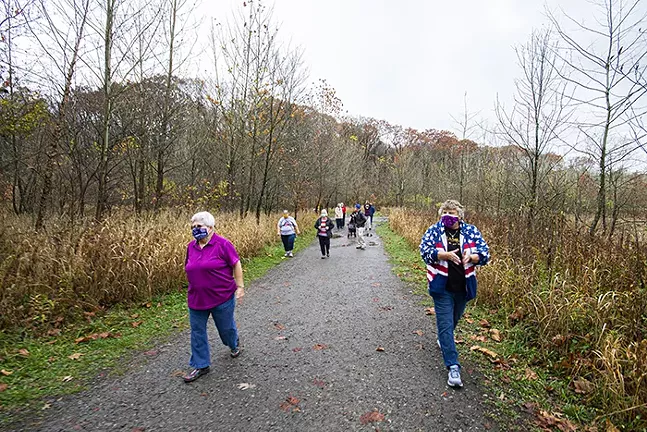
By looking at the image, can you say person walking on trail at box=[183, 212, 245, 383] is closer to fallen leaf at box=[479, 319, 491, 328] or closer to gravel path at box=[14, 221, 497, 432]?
gravel path at box=[14, 221, 497, 432]

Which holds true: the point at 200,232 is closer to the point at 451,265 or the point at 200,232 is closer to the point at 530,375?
the point at 451,265

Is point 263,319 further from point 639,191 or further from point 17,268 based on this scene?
point 639,191

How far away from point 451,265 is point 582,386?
5.41 feet

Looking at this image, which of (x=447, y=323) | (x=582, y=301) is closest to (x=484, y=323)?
(x=582, y=301)

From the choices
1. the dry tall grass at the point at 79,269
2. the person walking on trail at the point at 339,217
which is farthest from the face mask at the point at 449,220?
the person walking on trail at the point at 339,217

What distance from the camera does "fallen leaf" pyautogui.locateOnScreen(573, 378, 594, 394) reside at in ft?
9.86

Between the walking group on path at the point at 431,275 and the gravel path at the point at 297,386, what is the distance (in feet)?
1.00

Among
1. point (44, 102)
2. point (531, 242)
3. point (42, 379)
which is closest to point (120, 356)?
point (42, 379)

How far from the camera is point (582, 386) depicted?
3.08 meters

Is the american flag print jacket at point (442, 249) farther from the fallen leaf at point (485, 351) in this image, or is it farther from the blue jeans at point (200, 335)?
the blue jeans at point (200, 335)

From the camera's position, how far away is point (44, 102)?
8547 millimetres

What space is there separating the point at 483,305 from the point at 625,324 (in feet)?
6.89

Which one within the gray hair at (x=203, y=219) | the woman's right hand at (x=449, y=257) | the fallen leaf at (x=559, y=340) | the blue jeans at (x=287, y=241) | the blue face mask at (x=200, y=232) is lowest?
the fallen leaf at (x=559, y=340)

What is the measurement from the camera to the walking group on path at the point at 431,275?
3.26 meters
